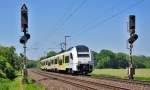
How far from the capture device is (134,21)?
136 ft

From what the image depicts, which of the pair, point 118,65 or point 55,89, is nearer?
point 55,89

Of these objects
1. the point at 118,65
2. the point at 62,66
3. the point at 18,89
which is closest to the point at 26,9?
the point at 18,89

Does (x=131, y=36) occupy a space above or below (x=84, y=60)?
above

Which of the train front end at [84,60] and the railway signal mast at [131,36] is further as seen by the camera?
the train front end at [84,60]

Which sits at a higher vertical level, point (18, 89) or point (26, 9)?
point (26, 9)

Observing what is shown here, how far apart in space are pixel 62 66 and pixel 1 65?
37.2 feet

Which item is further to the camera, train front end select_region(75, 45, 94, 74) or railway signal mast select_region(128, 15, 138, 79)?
train front end select_region(75, 45, 94, 74)

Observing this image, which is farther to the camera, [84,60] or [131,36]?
[84,60]

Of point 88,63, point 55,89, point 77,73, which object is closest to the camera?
point 55,89

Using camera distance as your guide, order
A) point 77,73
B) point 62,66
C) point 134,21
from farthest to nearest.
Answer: point 62,66 → point 77,73 → point 134,21

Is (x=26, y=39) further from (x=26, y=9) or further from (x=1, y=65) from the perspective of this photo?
(x=1, y=65)

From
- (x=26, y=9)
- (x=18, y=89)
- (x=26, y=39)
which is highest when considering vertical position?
(x=26, y=9)

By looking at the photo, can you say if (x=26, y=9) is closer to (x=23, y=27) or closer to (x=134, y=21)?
(x=23, y=27)

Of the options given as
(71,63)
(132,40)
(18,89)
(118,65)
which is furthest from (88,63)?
(118,65)
